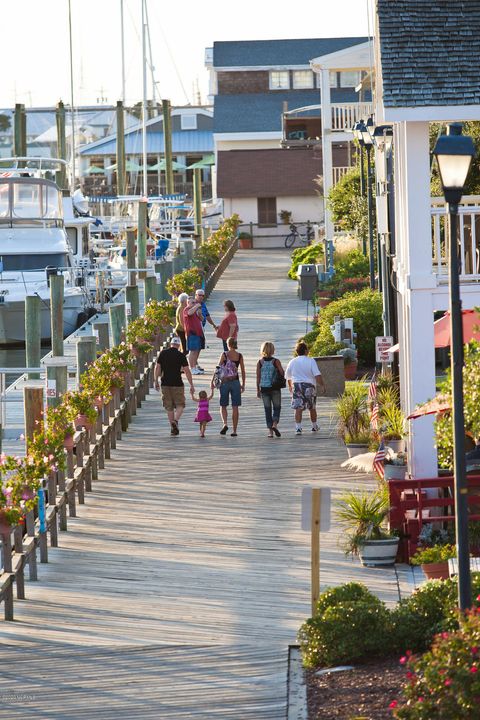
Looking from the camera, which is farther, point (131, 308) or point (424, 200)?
point (131, 308)

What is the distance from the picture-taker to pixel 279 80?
274ft

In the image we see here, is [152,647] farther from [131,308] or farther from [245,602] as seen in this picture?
[131,308]

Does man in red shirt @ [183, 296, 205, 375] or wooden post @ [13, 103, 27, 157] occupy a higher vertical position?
wooden post @ [13, 103, 27, 157]

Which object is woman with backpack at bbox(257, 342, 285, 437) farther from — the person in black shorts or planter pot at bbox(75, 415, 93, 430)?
planter pot at bbox(75, 415, 93, 430)

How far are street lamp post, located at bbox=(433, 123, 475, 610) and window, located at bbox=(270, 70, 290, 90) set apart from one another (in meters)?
75.5

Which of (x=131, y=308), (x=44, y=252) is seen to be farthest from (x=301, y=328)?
(x=44, y=252)

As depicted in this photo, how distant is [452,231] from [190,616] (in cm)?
456

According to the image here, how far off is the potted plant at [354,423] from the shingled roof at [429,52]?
571 centimetres

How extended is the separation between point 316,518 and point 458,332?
255 centimetres

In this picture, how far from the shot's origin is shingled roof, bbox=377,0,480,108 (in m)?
14.5

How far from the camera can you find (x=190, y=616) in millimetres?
12016

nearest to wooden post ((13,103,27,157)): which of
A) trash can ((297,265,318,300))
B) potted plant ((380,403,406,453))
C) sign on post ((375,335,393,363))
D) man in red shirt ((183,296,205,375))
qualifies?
trash can ((297,265,318,300))

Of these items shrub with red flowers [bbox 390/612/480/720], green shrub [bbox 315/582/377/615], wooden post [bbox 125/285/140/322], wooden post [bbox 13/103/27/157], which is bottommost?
green shrub [bbox 315/582/377/615]

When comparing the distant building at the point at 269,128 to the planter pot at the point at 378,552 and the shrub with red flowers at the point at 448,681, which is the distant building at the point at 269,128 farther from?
the shrub with red flowers at the point at 448,681
